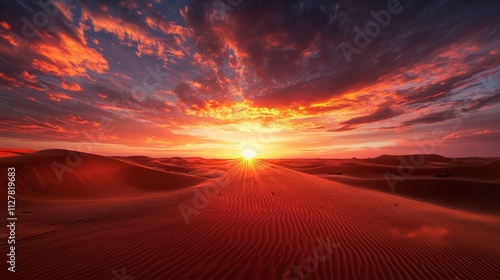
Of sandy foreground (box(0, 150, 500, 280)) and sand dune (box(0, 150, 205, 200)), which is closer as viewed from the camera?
sandy foreground (box(0, 150, 500, 280))

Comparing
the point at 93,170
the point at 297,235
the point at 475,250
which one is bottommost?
the point at 475,250

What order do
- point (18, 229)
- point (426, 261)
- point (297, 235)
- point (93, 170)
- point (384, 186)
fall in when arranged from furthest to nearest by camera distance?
1. point (384, 186)
2. point (93, 170)
3. point (18, 229)
4. point (297, 235)
5. point (426, 261)

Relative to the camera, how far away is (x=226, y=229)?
649 centimetres

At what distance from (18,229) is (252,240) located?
828 centimetres

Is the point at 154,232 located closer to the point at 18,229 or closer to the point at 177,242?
the point at 177,242

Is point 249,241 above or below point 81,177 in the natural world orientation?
below

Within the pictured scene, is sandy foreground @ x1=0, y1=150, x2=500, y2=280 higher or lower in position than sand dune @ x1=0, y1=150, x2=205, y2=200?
lower

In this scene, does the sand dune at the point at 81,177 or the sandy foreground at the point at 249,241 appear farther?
the sand dune at the point at 81,177

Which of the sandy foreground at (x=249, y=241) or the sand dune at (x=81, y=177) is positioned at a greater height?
the sand dune at (x=81, y=177)

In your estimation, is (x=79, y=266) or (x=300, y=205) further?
(x=300, y=205)

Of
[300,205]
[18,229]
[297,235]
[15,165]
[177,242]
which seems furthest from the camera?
[15,165]

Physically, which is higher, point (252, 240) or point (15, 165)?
point (15, 165)

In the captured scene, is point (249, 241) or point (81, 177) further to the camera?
point (81, 177)

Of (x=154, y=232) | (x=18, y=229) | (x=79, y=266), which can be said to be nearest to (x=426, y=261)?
(x=154, y=232)
